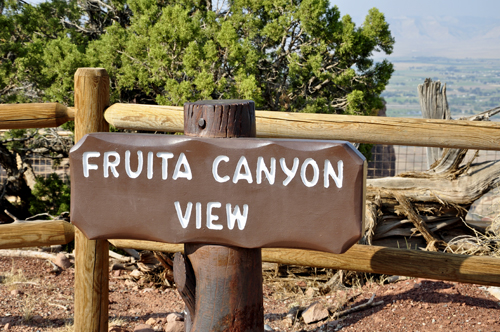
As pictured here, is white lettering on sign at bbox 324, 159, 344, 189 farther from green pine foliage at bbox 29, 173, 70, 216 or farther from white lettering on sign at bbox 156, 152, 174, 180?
green pine foliage at bbox 29, 173, 70, 216

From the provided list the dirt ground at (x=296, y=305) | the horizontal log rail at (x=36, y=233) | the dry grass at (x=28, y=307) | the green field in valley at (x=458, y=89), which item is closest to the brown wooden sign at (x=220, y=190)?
the horizontal log rail at (x=36, y=233)

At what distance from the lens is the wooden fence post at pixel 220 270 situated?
4.66 feet

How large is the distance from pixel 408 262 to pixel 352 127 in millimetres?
656

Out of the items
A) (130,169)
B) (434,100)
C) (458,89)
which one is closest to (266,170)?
(130,169)

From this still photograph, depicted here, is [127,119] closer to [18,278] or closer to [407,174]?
[18,278]

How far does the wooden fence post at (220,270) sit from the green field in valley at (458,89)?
176 ft

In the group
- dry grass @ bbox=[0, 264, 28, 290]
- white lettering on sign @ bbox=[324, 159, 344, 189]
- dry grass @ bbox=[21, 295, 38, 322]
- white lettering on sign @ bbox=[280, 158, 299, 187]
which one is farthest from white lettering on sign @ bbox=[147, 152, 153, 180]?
dry grass @ bbox=[0, 264, 28, 290]

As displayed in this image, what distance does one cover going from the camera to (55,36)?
23.5ft

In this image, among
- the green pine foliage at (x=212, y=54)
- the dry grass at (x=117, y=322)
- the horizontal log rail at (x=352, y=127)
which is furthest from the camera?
the green pine foliage at (x=212, y=54)

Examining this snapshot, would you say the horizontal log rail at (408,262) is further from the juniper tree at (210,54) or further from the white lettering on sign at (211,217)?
the juniper tree at (210,54)

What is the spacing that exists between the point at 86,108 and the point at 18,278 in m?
2.17

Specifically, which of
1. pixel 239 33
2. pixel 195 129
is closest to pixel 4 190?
pixel 239 33

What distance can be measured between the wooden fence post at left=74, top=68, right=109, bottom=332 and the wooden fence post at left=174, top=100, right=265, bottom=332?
0.89 m

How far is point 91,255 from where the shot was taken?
223cm
